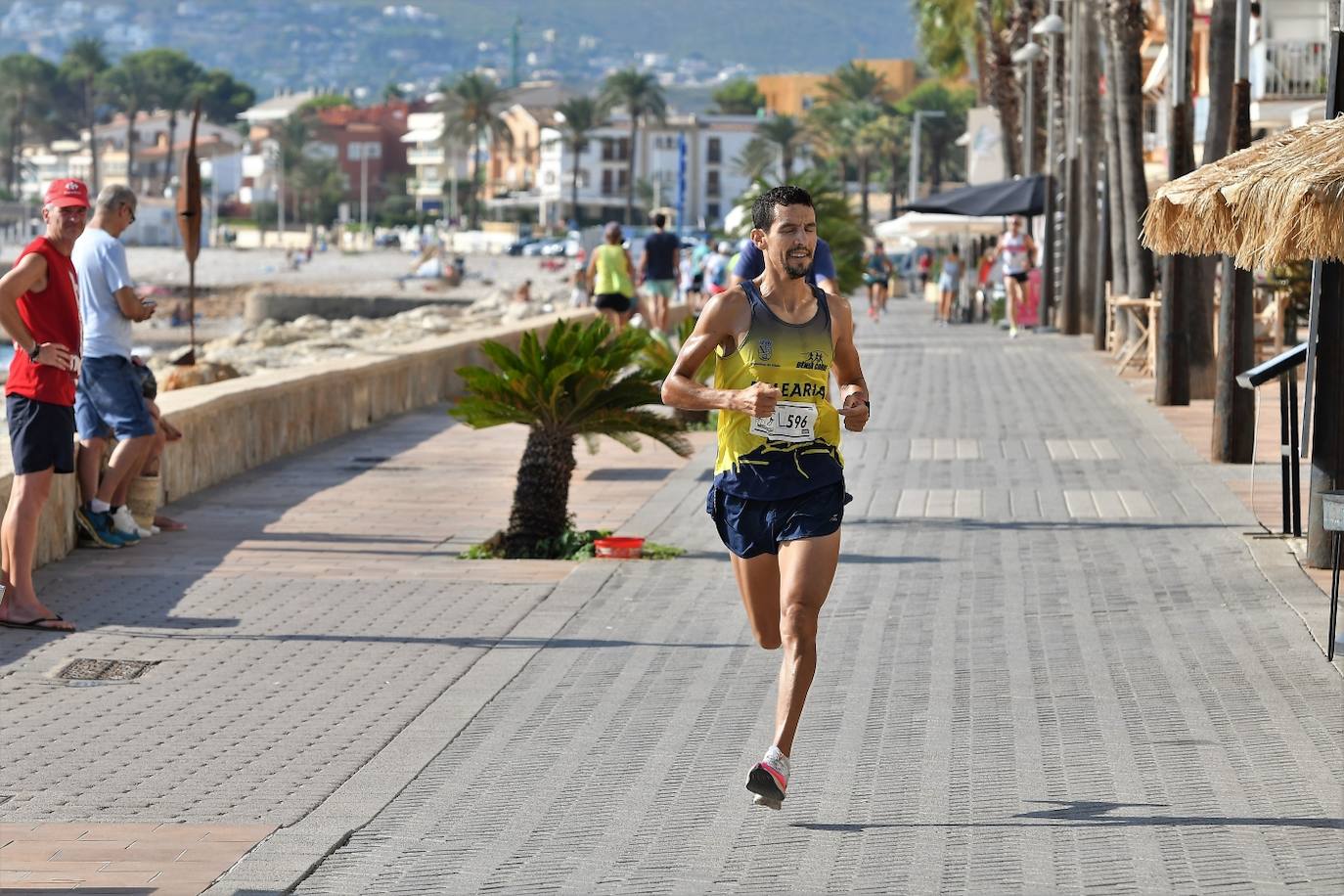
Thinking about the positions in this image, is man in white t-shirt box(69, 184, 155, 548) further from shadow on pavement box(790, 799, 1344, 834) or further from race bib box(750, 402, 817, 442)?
shadow on pavement box(790, 799, 1344, 834)

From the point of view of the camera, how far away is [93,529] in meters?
11.2

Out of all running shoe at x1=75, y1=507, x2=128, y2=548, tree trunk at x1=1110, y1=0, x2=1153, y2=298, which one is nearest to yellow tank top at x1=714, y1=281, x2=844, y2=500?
running shoe at x1=75, y1=507, x2=128, y2=548

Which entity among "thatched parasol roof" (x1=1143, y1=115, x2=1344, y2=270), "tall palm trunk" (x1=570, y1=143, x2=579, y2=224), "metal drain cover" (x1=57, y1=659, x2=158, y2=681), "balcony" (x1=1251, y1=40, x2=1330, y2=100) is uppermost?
"tall palm trunk" (x1=570, y1=143, x2=579, y2=224)

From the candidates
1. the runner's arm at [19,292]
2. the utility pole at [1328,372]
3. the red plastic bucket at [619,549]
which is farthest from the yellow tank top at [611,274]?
the runner's arm at [19,292]

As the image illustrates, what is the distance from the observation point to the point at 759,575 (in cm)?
646

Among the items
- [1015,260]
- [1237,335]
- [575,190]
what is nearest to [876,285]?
[1015,260]

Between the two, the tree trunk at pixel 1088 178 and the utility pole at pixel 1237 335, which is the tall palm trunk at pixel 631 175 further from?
the utility pole at pixel 1237 335

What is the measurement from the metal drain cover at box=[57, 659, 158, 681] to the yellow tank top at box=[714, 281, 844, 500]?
2.95 m

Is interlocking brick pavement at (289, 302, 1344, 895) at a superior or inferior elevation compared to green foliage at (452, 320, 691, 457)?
inferior

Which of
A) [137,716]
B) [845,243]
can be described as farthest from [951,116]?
[137,716]

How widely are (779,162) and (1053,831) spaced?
17104cm

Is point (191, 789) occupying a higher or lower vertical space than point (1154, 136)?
lower

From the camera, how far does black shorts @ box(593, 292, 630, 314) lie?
2308 centimetres

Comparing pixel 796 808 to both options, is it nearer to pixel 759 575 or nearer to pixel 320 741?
pixel 759 575
